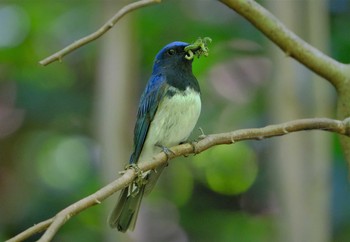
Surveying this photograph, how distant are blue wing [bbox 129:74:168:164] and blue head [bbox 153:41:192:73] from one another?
0.07 m

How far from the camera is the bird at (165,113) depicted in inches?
115

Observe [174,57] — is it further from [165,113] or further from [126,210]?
[126,210]

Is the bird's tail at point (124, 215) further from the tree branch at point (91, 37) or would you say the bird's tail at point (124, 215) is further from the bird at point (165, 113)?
the tree branch at point (91, 37)

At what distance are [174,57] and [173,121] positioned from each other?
0.97 ft

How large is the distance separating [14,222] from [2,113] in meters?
0.67

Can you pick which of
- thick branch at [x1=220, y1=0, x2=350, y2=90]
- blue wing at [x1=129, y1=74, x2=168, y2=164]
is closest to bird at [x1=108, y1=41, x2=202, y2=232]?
blue wing at [x1=129, y1=74, x2=168, y2=164]

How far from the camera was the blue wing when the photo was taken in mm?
3047

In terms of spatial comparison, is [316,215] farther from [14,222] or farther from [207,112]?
[14,222]

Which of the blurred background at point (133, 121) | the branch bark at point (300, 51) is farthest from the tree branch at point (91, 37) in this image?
the blurred background at point (133, 121)

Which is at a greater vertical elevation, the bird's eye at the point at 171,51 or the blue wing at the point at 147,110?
the bird's eye at the point at 171,51

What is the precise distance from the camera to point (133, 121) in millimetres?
4516

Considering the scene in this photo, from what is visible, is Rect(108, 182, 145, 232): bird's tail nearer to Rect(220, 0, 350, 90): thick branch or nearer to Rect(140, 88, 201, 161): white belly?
Rect(140, 88, 201, 161): white belly

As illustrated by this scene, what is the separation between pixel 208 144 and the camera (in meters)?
2.20

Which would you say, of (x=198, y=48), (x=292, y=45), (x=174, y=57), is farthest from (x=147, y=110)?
(x=292, y=45)
